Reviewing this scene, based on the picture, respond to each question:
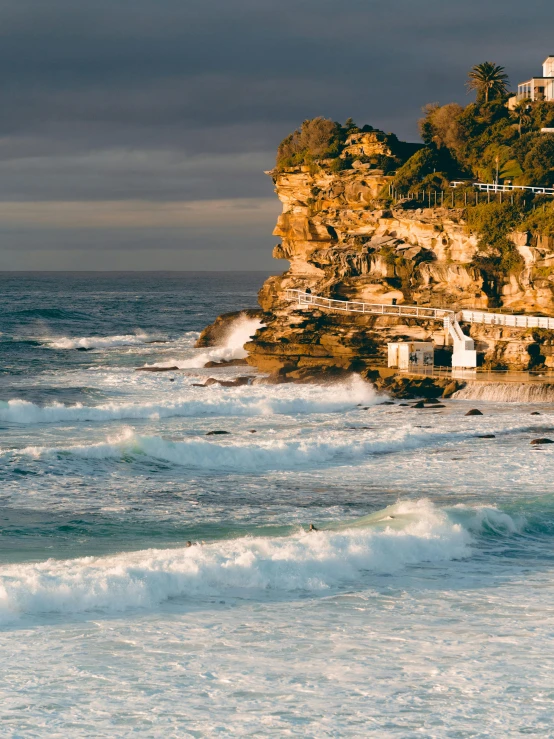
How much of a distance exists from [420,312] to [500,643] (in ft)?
155

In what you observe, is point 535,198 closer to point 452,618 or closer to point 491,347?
point 491,347

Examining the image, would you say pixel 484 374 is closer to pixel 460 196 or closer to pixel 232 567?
pixel 460 196

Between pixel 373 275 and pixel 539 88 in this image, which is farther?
pixel 539 88

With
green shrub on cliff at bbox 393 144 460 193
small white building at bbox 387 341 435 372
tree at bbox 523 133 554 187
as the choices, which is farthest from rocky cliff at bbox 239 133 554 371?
tree at bbox 523 133 554 187

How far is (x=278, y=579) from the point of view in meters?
21.0

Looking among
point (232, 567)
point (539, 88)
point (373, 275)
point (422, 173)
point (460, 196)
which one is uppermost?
point (539, 88)

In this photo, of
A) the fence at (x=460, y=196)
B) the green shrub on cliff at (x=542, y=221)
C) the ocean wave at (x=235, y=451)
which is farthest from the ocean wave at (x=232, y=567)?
the fence at (x=460, y=196)

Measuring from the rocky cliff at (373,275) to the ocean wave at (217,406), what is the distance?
24.5ft

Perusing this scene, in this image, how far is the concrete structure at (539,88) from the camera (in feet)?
285

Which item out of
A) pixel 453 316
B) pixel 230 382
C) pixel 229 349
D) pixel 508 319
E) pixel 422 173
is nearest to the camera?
pixel 508 319

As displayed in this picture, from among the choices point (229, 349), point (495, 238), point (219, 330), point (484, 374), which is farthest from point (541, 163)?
point (219, 330)

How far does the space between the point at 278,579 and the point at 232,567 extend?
3.30 feet

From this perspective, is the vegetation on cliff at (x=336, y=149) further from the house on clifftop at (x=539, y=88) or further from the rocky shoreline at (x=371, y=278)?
the house on clifftop at (x=539, y=88)

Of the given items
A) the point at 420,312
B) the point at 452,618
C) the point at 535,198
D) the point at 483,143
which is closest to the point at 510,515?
the point at 452,618
